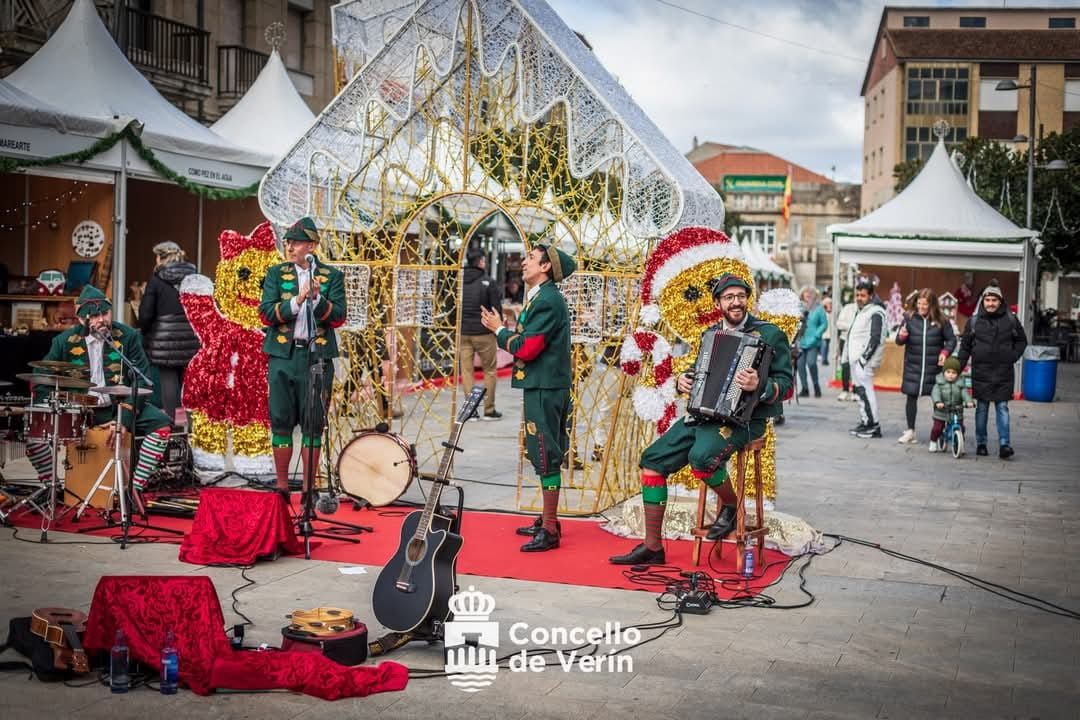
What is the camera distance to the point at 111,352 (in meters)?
9.00

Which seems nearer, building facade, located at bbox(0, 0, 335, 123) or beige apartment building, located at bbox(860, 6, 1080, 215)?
building facade, located at bbox(0, 0, 335, 123)

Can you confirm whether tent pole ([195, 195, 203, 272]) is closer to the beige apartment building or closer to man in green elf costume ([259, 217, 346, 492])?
man in green elf costume ([259, 217, 346, 492])

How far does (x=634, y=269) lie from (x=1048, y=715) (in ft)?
16.7

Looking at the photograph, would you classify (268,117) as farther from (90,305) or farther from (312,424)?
(312,424)

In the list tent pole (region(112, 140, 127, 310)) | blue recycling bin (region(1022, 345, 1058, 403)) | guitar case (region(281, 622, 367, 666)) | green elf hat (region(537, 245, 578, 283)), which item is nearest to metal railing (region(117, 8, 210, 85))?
tent pole (region(112, 140, 127, 310))

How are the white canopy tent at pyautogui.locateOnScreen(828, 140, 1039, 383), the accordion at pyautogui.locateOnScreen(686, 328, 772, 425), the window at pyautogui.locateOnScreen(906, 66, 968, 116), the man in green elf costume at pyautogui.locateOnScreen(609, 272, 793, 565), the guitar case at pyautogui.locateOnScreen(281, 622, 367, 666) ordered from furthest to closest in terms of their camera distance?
the window at pyautogui.locateOnScreen(906, 66, 968, 116)
the white canopy tent at pyautogui.locateOnScreen(828, 140, 1039, 383)
the man in green elf costume at pyautogui.locateOnScreen(609, 272, 793, 565)
the accordion at pyautogui.locateOnScreen(686, 328, 772, 425)
the guitar case at pyautogui.locateOnScreen(281, 622, 367, 666)

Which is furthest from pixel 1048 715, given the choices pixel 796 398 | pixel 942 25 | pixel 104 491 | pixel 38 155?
pixel 942 25

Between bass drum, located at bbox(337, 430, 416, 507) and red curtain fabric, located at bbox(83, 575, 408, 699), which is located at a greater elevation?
bass drum, located at bbox(337, 430, 416, 507)

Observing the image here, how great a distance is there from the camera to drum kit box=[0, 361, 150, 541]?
8.02 meters

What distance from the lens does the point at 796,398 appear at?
737 inches

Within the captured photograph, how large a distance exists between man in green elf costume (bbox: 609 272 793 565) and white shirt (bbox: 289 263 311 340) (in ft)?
9.20

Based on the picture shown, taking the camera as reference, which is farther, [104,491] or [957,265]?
[957,265]

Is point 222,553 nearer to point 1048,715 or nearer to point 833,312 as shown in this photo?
point 1048,715

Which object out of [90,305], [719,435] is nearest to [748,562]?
[719,435]
